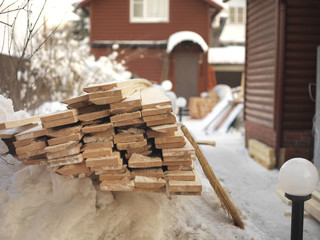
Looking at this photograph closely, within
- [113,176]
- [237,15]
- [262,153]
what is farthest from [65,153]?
[237,15]

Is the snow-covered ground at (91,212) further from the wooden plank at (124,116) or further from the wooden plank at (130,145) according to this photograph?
the wooden plank at (124,116)

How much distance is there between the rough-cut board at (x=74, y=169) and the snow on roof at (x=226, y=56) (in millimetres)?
16101

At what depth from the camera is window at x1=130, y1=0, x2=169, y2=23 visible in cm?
1702

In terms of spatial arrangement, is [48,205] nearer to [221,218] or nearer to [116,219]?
[116,219]

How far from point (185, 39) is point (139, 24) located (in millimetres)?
2498

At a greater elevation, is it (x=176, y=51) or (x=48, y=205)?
(x=176, y=51)

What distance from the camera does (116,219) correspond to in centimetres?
303

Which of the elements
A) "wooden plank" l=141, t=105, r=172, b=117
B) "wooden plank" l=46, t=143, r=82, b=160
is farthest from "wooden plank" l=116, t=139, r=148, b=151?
"wooden plank" l=46, t=143, r=82, b=160

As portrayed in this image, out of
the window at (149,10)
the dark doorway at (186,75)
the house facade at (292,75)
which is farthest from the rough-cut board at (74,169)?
the window at (149,10)

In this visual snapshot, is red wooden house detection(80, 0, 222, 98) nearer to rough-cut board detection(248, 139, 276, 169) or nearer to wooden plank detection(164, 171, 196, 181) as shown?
rough-cut board detection(248, 139, 276, 169)

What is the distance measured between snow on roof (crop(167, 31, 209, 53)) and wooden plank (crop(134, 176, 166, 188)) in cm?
1351

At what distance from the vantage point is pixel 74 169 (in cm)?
295

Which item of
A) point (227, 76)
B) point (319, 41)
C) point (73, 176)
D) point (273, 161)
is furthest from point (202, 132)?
point (227, 76)

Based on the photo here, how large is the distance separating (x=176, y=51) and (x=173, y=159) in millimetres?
14393
